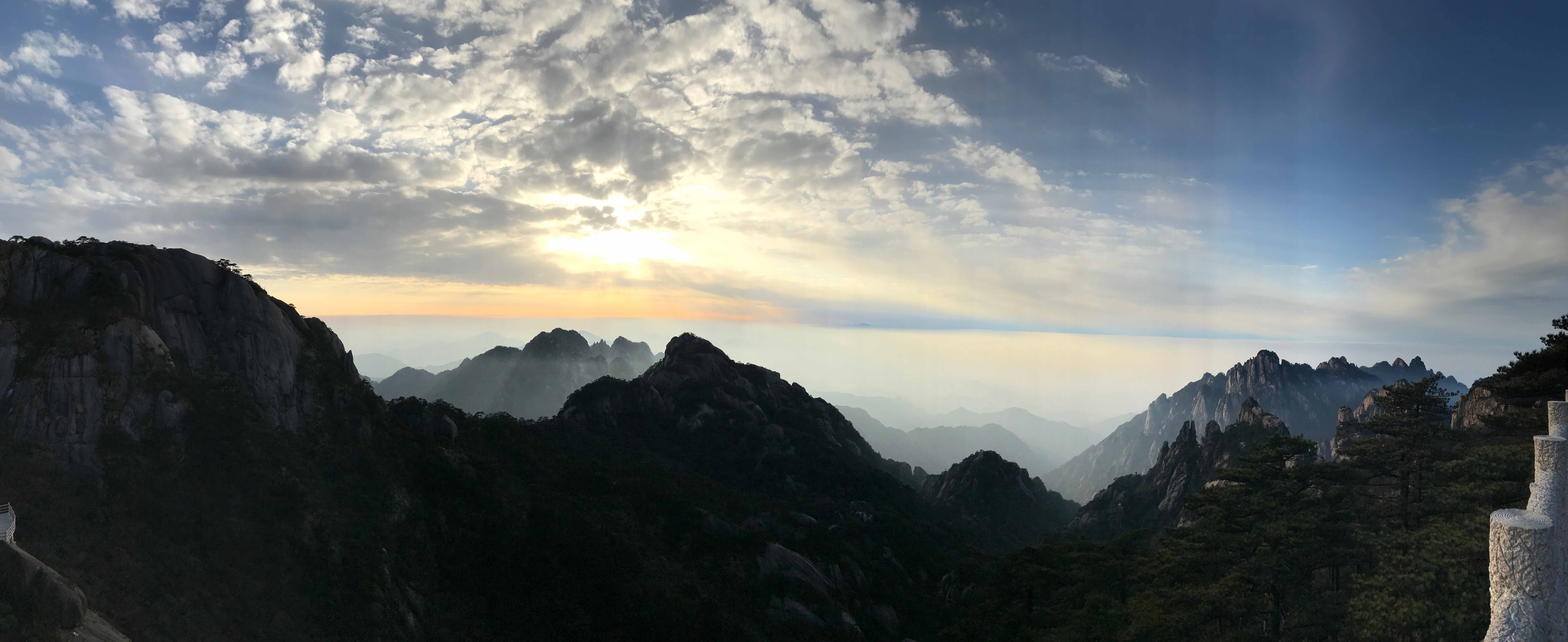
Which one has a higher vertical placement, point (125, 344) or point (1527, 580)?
point (125, 344)

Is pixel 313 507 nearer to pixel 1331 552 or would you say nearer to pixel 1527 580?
pixel 1527 580

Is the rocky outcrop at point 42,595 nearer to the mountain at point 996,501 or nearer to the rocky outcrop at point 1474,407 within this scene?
the rocky outcrop at point 1474,407

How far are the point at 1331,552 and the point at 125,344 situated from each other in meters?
77.9

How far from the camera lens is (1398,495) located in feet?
128

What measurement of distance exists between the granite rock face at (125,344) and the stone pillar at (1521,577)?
66.4 m

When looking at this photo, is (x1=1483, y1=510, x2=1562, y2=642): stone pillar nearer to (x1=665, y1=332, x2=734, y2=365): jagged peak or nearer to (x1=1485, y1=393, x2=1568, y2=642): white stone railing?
(x1=1485, y1=393, x2=1568, y2=642): white stone railing

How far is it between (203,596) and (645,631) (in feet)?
93.3

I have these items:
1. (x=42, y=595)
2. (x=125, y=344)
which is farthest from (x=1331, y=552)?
(x=125, y=344)

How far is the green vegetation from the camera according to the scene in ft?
81.6

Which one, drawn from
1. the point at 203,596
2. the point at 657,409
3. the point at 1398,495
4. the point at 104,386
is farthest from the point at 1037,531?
the point at 104,386

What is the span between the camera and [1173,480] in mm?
122188

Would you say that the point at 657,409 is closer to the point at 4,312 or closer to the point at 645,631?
the point at 645,631

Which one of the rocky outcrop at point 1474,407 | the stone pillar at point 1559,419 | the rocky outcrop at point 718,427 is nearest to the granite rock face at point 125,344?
the rocky outcrop at point 718,427

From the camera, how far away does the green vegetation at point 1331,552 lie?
2488cm
